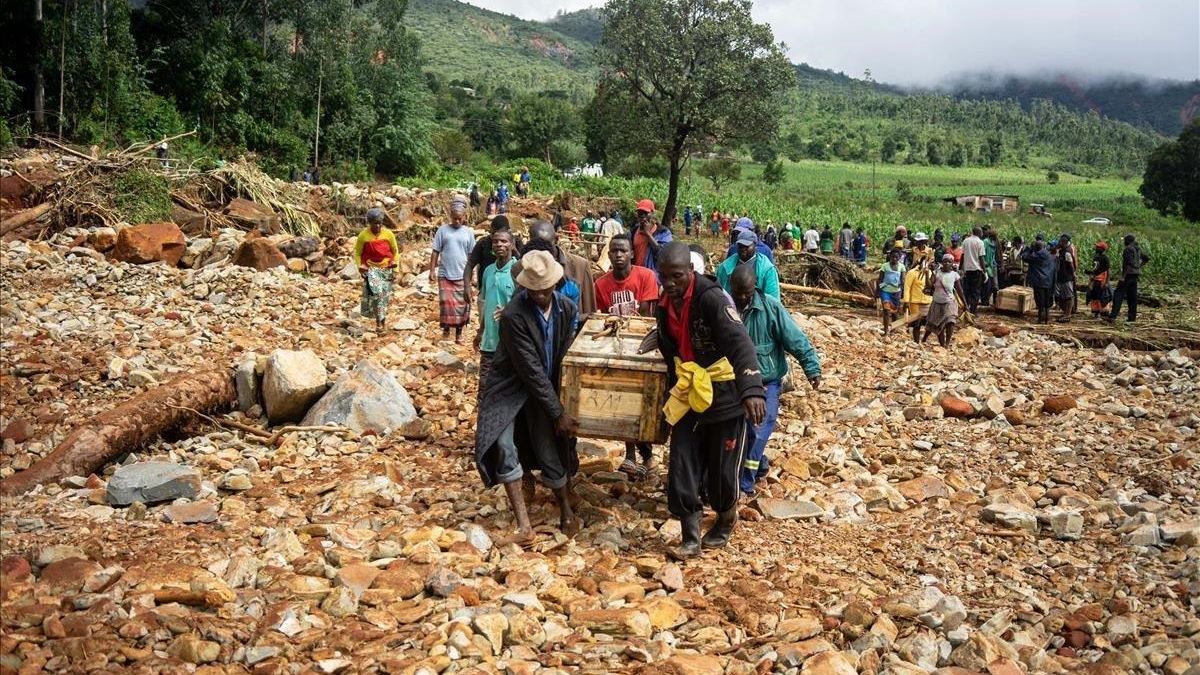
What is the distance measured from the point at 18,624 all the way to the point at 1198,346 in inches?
506

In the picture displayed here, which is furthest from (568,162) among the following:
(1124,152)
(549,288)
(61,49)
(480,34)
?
(480,34)

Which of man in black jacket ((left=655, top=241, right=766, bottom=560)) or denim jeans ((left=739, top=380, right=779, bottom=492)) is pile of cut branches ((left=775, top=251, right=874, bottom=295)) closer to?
denim jeans ((left=739, top=380, right=779, bottom=492))

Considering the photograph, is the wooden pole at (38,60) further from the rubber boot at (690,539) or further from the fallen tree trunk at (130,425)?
the rubber boot at (690,539)

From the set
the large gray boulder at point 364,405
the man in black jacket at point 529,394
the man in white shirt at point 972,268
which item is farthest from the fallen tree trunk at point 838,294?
the man in black jacket at point 529,394

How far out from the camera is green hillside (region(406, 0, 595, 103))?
100 metres

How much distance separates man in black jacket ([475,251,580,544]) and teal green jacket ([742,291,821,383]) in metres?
1.09

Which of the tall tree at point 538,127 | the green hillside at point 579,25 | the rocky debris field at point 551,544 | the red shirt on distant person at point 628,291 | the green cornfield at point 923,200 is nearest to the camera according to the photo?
the rocky debris field at point 551,544

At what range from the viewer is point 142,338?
7.36 m

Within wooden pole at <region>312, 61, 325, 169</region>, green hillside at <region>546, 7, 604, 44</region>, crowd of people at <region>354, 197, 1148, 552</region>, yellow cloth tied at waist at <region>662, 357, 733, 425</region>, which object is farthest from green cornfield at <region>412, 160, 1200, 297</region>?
green hillside at <region>546, 7, 604, 44</region>

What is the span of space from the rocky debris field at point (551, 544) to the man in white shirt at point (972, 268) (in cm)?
653

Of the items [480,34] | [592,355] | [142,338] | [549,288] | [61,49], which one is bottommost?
[142,338]

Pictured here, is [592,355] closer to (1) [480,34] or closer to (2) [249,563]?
(2) [249,563]

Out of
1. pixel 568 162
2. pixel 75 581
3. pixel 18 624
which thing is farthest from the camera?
pixel 568 162

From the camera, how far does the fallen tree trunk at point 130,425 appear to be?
4.89m
